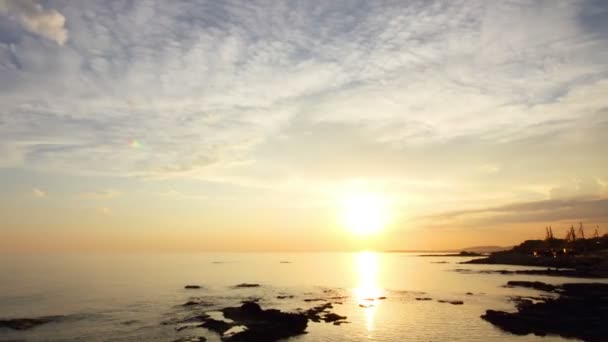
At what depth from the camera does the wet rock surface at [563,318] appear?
43.9 metres

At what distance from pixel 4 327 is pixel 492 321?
64946mm

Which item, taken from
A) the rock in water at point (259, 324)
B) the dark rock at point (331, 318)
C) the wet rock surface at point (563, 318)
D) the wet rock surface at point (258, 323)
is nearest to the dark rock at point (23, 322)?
the wet rock surface at point (258, 323)

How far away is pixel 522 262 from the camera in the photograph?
537 ft

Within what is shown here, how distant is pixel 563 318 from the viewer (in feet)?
162

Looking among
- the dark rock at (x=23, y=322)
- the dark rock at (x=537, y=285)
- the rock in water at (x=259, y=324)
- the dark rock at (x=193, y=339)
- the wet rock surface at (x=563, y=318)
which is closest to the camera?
the dark rock at (x=193, y=339)

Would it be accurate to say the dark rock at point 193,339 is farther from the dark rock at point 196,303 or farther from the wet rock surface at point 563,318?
the wet rock surface at point 563,318

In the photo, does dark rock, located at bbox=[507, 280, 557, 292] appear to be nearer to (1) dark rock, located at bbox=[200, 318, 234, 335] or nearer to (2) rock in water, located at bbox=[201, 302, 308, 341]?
(2) rock in water, located at bbox=[201, 302, 308, 341]

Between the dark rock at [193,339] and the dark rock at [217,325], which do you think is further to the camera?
the dark rock at [217,325]

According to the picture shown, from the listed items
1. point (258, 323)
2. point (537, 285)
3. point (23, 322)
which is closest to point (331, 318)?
point (258, 323)

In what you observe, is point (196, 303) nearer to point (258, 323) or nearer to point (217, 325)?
point (217, 325)

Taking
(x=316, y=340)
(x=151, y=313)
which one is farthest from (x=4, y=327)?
(x=316, y=340)

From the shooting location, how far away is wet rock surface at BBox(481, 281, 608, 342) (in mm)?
43884

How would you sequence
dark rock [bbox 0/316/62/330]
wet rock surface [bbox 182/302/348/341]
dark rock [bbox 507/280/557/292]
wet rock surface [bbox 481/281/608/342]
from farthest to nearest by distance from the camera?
dark rock [bbox 507/280/557/292]
dark rock [bbox 0/316/62/330]
wet rock surface [bbox 182/302/348/341]
wet rock surface [bbox 481/281/608/342]

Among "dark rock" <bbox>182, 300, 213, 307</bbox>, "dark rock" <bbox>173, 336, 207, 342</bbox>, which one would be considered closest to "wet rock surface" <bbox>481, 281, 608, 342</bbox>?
"dark rock" <bbox>173, 336, 207, 342</bbox>
